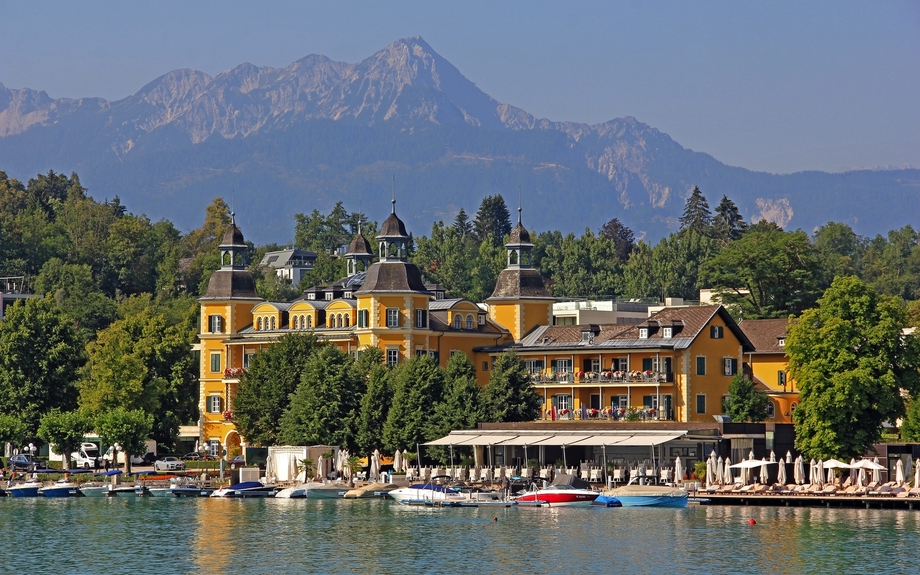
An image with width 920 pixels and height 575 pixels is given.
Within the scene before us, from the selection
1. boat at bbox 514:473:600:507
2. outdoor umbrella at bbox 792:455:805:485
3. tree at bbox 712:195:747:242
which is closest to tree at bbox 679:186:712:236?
tree at bbox 712:195:747:242

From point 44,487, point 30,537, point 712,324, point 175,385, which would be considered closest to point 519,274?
point 712,324

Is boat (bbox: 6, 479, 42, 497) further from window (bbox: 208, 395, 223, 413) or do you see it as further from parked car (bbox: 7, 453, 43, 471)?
window (bbox: 208, 395, 223, 413)

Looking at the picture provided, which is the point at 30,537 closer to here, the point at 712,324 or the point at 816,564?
the point at 816,564

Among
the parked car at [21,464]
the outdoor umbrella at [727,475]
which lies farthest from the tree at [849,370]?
the parked car at [21,464]

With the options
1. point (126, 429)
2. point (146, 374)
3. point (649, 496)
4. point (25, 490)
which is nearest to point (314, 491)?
point (126, 429)

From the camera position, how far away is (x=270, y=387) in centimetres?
9950

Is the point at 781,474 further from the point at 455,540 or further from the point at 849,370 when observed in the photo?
the point at 455,540

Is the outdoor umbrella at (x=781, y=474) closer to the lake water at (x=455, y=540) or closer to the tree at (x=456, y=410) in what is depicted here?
the lake water at (x=455, y=540)

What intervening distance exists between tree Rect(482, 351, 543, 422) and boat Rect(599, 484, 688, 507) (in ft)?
41.5

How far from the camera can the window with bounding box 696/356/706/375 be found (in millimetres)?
95312

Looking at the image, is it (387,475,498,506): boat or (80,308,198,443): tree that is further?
(80,308,198,443): tree

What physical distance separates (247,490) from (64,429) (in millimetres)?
17671

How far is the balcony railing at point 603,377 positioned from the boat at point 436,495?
16517 millimetres

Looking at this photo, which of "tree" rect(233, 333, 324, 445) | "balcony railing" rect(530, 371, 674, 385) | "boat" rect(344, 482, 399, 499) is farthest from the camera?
"tree" rect(233, 333, 324, 445)
